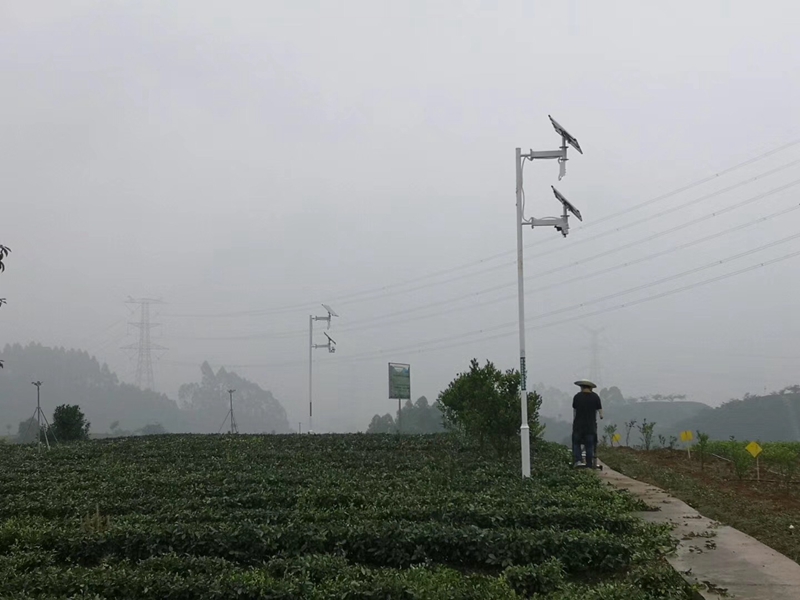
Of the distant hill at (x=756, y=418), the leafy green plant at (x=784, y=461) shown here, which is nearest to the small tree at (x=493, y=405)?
the leafy green plant at (x=784, y=461)

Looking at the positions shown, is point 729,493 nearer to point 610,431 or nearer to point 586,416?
point 586,416

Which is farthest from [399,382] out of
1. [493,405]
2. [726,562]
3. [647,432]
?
[726,562]

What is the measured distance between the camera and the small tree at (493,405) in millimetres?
18625

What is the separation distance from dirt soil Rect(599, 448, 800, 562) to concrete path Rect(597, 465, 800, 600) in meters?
0.39

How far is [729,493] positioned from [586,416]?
315 cm

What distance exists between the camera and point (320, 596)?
7.11m

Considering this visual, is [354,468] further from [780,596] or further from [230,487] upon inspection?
[780,596]

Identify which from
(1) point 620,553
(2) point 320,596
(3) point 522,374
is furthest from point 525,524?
(3) point 522,374

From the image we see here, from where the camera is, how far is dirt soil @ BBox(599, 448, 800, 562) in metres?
10.8

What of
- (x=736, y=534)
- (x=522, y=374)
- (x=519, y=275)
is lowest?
(x=736, y=534)

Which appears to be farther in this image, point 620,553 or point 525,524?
point 525,524

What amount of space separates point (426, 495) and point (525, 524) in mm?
2176

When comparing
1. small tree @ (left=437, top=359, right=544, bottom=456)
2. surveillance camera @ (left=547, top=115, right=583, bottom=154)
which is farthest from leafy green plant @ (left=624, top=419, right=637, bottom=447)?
surveillance camera @ (left=547, top=115, right=583, bottom=154)

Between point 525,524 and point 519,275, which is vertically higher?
point 519,275
